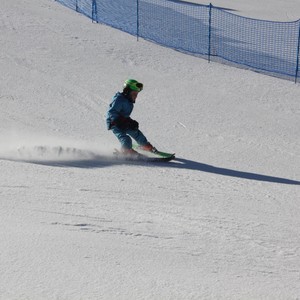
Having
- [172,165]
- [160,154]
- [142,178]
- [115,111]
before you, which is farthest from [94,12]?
[142,178]

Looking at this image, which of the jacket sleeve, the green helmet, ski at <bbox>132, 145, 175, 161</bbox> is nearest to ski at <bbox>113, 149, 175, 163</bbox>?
→ ski at <bbox>132, 145, 175, 161</bbox>

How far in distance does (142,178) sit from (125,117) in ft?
4.18

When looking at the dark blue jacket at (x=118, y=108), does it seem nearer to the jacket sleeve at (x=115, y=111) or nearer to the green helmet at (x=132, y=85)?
the jacket sleeve at (x=115, y=111)

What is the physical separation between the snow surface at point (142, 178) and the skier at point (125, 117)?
0.98 ft

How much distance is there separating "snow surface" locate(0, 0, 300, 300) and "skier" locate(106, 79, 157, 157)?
297 millimetres

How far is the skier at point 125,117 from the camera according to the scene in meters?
10.1

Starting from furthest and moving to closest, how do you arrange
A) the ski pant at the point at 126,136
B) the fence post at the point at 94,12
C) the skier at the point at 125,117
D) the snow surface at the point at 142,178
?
1. the fence post at the point at 94,12
2. the ski pant at the point at 126,136
3. the skier at the point at 125,117
4. the snow surface at the point at 142,178

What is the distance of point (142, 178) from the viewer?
30.5 feet

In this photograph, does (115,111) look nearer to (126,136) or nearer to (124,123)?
(124,123)

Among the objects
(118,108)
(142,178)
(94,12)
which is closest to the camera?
(142,178)

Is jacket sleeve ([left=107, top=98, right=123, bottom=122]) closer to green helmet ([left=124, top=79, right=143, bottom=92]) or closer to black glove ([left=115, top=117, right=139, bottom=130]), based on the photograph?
black glove ([left=115, top=117, right=139, bottom=130])

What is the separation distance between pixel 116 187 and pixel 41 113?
14.9 ft

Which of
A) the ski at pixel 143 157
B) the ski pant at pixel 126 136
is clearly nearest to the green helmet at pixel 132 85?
the ski pant at pixel 126 136

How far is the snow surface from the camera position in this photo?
5500 mm
